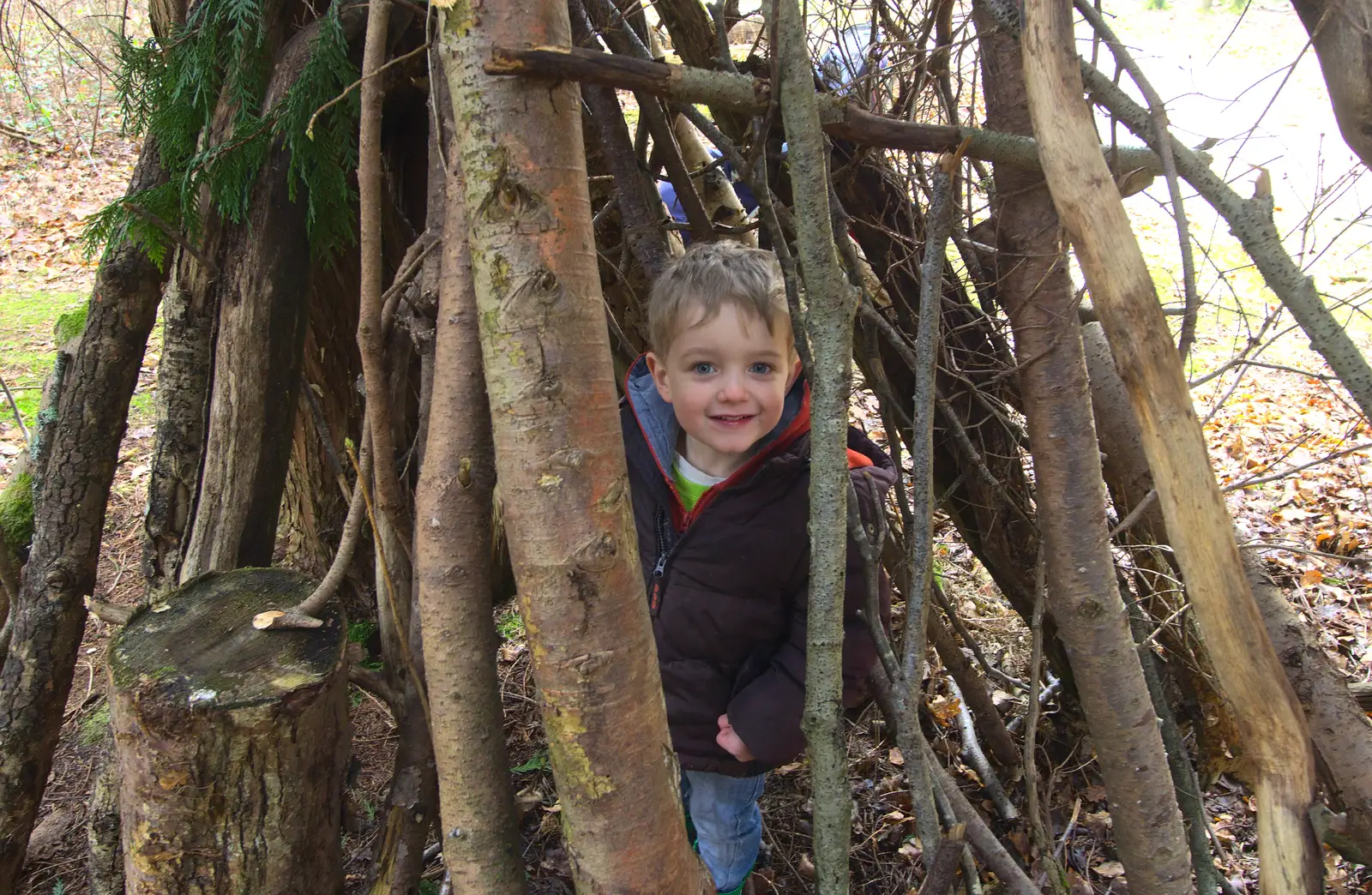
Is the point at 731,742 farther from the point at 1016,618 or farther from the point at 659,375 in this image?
the point at 1016,618

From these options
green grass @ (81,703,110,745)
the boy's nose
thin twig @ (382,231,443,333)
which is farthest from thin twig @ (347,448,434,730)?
green grass @ (81,703,110,745)

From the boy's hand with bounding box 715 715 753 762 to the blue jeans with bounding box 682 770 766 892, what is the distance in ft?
0.89

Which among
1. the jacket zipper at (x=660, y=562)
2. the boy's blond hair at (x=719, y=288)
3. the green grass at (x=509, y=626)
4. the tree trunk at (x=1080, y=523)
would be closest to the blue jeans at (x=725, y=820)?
the jacket zipper at (x=660, y=562)

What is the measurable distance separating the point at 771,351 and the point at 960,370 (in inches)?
37.9

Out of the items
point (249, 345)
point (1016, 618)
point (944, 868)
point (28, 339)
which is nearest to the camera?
point (944, 868)

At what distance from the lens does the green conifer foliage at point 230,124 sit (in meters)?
2.19

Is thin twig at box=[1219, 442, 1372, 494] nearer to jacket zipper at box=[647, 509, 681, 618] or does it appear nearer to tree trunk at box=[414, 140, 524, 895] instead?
jacket zipper at box=[647, 509, 681, 618]

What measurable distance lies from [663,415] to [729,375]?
0.27m

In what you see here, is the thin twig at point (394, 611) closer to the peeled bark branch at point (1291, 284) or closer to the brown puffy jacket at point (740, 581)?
the brown puffy jacket at point (740, 581)

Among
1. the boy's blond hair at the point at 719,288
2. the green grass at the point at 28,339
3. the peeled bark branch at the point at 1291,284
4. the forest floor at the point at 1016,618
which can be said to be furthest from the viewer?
the green grass at the point at 28,339

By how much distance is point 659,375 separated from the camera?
1.86m

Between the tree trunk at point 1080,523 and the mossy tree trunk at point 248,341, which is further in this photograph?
the mossy tree trunk at point 248,341

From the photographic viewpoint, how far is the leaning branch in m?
1.12

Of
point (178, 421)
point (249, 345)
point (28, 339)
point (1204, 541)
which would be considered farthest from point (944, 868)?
point (28, 339)
